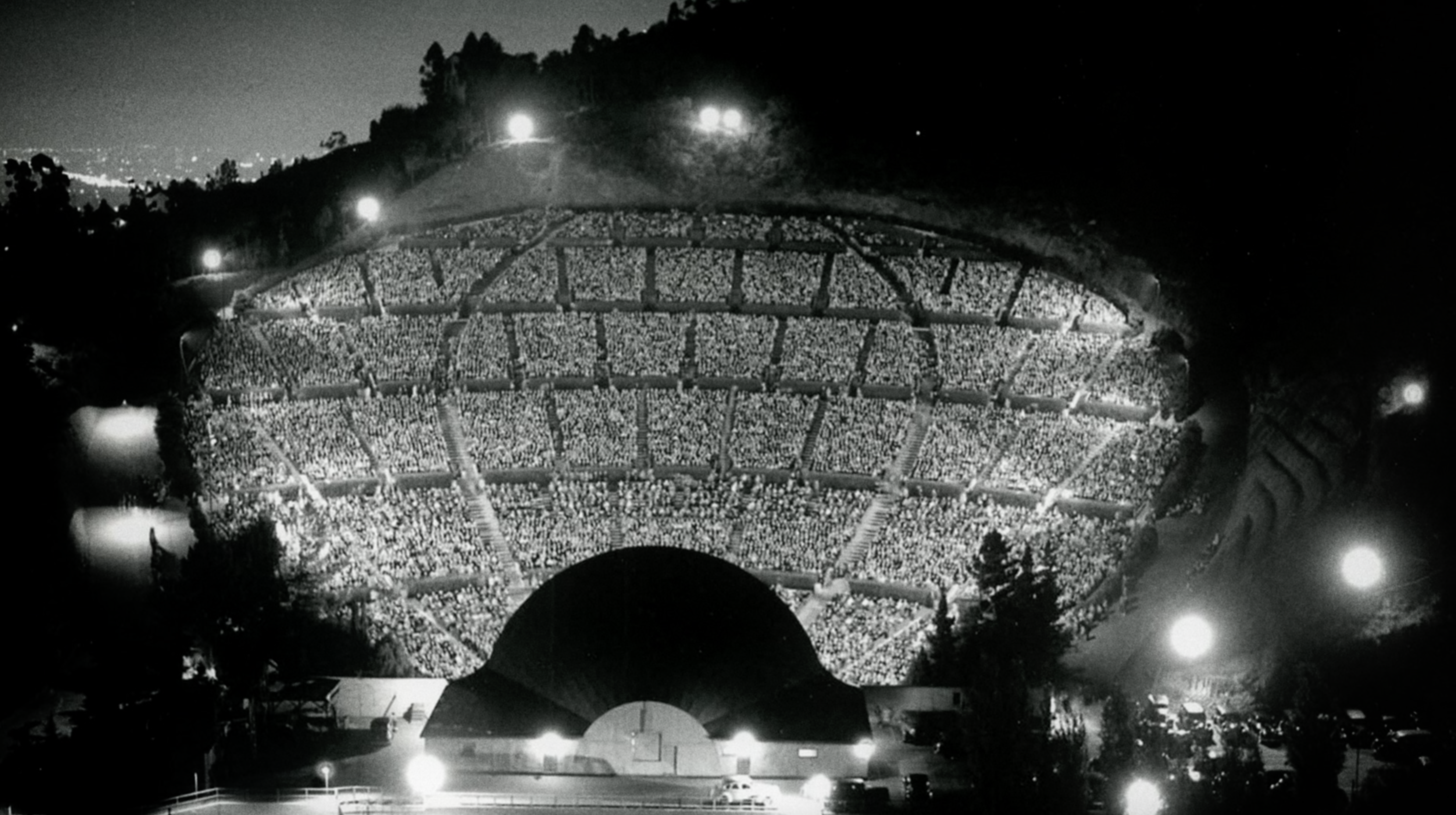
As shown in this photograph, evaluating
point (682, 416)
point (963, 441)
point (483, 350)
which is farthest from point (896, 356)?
point (483, 350)

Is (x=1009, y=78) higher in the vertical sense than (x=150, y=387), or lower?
higher

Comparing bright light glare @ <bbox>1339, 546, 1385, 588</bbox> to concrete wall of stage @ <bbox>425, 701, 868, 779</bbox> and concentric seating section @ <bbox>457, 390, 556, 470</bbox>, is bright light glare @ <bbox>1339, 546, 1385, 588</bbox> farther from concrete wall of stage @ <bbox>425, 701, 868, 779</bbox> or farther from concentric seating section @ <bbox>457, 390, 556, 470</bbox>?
concentric seating section @ <bbox>457, 390, 556, 470</bbox>

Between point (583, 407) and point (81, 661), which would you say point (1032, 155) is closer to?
point (583, 407)

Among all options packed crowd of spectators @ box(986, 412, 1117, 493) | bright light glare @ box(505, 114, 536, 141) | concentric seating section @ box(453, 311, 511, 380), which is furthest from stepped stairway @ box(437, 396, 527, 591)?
packed crowd of spectators @ box(986, 412, 1117, 493)

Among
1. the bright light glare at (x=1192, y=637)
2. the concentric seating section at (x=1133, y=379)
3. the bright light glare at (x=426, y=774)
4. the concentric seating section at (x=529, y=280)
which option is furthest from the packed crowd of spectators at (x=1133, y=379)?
the bright light glare at (x=426, y=774)

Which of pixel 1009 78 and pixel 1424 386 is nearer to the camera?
pixel 1424 386

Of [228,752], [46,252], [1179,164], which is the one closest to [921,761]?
[228,752]
